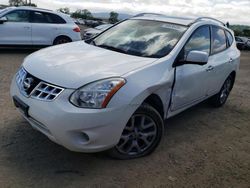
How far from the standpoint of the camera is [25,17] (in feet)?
32.8

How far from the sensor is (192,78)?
164 inches

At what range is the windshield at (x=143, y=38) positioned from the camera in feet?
12.9

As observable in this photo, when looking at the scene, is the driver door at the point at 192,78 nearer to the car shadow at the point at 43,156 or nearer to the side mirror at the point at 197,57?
the side mirror at the point at 197,57

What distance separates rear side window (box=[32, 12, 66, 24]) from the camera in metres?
10.2

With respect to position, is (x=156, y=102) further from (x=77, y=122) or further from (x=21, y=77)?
(x=21, y=77)

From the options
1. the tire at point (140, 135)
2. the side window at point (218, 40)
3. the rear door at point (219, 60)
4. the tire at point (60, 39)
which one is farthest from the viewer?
the tire at point (60, 39)

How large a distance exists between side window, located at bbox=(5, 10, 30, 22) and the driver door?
7.01 metres

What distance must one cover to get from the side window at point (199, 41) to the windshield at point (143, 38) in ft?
0.58

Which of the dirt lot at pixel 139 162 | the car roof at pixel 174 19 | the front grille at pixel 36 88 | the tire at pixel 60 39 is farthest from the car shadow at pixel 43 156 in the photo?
the tire at pixel 60 39

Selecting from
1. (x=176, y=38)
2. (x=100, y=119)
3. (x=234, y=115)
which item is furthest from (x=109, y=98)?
(x=234, y=115)

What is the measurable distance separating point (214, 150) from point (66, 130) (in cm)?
210

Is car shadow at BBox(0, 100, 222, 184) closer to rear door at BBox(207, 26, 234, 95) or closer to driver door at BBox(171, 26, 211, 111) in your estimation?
driver door at BBox(171, 26, 211, 111)

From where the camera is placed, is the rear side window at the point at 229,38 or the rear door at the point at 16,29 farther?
the rear door at the point at 16,29

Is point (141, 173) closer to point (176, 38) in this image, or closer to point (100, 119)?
point (100, 119)
